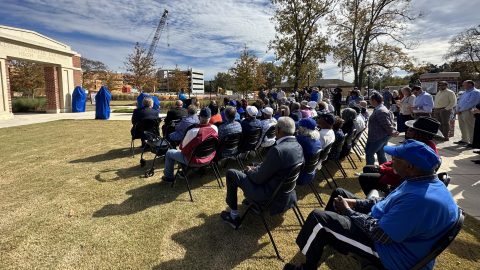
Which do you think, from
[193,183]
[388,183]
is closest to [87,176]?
[193,183]

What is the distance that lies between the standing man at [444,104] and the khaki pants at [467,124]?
397mm

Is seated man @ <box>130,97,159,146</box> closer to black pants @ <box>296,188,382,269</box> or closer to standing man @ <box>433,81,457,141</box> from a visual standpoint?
black pants @ <box>296,188,382,269</box>

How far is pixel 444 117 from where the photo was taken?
30.2 feet

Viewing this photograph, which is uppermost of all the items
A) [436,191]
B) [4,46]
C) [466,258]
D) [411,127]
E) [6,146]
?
[4,46]

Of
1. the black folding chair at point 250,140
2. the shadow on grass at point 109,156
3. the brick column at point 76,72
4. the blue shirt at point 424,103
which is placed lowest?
the shadow on grass at point 109,156

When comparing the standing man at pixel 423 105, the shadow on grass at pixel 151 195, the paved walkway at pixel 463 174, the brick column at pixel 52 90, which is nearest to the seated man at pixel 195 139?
the shadow on grass at pixel 151 195

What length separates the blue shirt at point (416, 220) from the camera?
190 centimetres

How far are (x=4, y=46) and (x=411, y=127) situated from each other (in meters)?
21.3

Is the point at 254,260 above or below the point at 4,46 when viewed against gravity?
below

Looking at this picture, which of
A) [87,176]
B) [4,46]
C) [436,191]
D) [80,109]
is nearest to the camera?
[436,191]

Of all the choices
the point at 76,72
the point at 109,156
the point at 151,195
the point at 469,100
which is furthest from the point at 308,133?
the point at 76,72

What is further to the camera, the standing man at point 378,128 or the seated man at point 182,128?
the seated man at point 182,128

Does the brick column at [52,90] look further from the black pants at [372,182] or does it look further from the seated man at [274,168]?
the black pants at [372,182]

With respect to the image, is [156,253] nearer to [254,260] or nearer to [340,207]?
[254,260]
